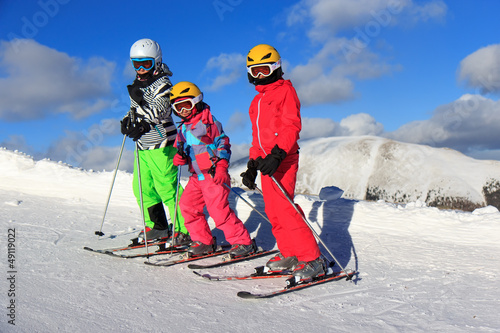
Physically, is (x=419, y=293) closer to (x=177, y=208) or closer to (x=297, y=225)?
(x=297, y=225)

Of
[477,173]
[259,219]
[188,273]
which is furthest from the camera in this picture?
[477,173]

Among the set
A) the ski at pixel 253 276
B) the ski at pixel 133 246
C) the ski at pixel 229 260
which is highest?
the ski at pixel 133 246

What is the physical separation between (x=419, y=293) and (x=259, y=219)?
3.28 meters

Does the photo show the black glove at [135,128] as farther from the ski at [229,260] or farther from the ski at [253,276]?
the ski at [253,276]

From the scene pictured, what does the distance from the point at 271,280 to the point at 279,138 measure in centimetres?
140

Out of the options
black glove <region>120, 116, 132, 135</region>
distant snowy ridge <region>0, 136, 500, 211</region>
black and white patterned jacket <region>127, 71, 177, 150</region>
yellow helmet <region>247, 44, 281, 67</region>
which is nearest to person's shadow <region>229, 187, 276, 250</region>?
black and white patterned jacket <region>127, 71, 177, 150</region>

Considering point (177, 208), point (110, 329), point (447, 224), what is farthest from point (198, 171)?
point (447, 224)

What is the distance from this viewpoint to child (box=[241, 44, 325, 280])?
3771mm

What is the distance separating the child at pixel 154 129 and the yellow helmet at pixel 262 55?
1478 millimetres

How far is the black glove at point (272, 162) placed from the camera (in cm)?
352

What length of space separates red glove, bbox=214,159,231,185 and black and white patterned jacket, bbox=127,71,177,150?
1.00 m

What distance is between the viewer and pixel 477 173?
41594 mm

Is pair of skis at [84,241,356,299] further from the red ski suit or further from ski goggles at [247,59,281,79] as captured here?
ski goggles at [247,59,281,79]

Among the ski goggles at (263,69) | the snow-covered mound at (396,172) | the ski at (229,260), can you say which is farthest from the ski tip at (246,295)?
the snow-covered mound at (396,172)
